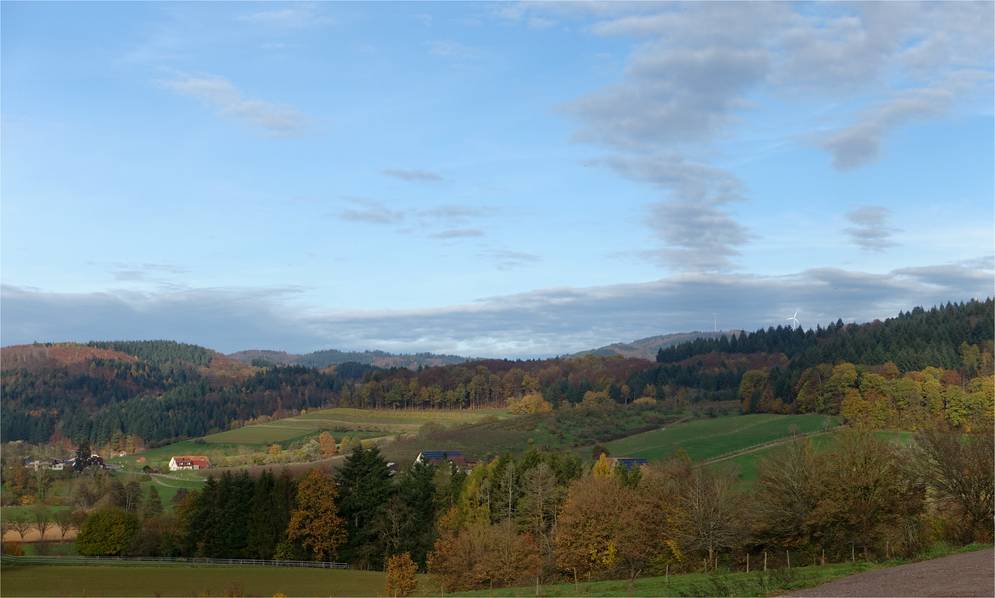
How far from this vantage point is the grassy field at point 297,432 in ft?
542

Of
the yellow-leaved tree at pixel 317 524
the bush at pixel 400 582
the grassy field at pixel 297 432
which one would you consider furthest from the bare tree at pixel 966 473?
the grassy field at pixel 297 432

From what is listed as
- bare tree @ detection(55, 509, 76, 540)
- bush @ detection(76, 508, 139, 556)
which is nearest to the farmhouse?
bare tree @ detection(55, 509, 76, 540)

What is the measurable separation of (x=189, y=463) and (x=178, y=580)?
9263 cm

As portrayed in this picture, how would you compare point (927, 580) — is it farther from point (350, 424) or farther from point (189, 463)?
point (350, 424)

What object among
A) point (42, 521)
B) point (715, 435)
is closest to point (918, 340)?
→ point (715, 435)

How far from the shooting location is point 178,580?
2427 inches

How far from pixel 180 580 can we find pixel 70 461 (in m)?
102

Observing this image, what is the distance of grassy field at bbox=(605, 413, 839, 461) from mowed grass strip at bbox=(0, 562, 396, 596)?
5775cm

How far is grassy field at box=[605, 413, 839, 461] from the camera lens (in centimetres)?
11644

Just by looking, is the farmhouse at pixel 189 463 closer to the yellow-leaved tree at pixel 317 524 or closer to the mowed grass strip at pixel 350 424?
the mowed grass strip at pixel 350 424

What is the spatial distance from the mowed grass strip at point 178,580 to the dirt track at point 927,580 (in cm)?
3333

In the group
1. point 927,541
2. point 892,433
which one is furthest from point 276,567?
point 892,433

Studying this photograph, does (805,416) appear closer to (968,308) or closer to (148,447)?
(968,308)

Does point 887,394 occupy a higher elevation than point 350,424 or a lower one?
higher
